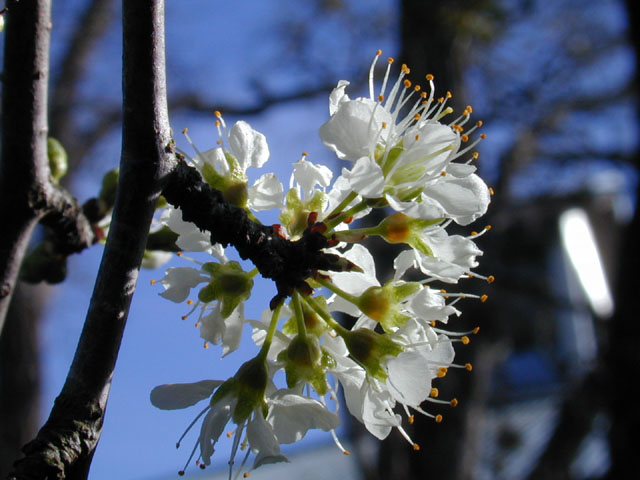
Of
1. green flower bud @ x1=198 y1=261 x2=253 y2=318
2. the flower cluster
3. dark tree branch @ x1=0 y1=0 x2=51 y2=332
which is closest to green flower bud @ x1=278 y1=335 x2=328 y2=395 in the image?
the flower cluster

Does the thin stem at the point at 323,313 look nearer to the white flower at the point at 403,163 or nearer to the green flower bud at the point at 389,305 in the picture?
the green flower bud at the point at 389,305

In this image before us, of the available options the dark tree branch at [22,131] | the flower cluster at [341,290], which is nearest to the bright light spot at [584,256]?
the flower cluster at [341,290]

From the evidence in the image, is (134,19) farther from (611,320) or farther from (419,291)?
(611,320)

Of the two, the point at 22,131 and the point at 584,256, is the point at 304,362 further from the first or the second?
the point at 584,256

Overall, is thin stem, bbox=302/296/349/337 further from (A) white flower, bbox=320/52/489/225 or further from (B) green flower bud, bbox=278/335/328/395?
(A) white flower, bbox=320/52/489/225

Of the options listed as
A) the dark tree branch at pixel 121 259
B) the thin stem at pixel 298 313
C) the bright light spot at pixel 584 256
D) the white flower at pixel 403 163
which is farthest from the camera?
the bright light spot at pixel 584 256

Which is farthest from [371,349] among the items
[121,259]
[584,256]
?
[584,256]
